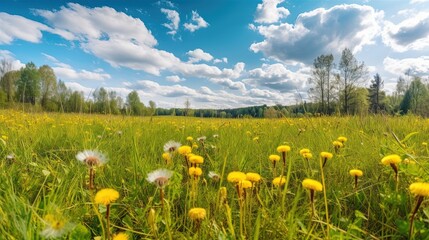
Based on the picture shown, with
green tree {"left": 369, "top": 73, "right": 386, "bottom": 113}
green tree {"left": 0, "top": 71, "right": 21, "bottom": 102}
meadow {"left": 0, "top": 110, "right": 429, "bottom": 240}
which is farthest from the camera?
green tree {"left": 369, "top": 73, "right": 386, "bottom": 113}

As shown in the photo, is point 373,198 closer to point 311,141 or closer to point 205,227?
point 205,227

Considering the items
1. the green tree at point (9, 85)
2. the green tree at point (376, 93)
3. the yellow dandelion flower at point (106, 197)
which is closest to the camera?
the yellow dandelion flower at point (106, 197)

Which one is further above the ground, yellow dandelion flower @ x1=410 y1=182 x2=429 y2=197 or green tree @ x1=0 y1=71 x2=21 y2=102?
green tree @ x1=0 y1=71 x2=21 y2=102

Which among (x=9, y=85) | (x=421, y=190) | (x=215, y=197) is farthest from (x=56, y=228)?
(x=9, y=85)

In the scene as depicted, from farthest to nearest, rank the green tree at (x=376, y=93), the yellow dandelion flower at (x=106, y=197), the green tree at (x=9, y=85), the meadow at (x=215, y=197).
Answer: the green tree at (x=376, y=93)
the green tree at (x=9, y=85)
the meadow at (x=215, y=197)
the yellow dandelion flower at (x=106, y=197)

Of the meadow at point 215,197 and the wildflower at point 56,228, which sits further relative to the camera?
the meadow at point 215,197

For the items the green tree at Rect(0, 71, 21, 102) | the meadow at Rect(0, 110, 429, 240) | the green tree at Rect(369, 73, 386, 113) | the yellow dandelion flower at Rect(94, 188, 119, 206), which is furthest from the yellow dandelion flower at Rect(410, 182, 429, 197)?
the green tree at Rect(369, 73, 386, 113)

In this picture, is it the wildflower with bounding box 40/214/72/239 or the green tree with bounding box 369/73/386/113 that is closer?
the wildflower with bounding box 40/214/72/239

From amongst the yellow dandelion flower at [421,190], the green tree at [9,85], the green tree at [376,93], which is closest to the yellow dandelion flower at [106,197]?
the yellow dandelion flower at [421,190]

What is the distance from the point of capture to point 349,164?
2387 mm

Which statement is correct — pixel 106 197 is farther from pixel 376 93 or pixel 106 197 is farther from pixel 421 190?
pixel 376 93

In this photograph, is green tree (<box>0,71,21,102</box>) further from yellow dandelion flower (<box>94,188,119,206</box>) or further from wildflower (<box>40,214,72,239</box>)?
yellow dandelion flower (<box>94,188,119,206</box>)

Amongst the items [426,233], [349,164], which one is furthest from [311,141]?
[426,233]

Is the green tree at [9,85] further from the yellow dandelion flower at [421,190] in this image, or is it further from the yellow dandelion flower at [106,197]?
the yellow dandelion flower at [421,190]
